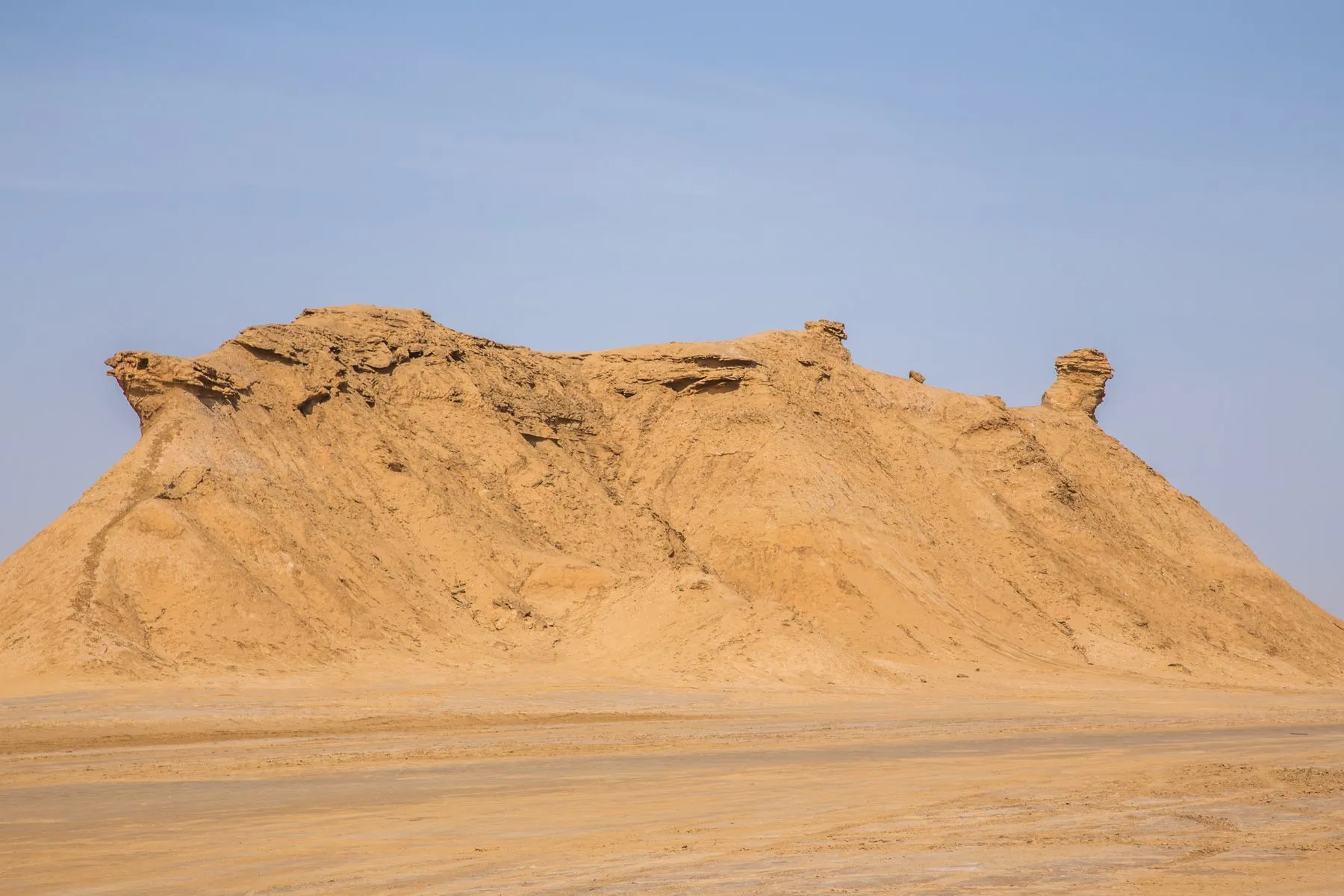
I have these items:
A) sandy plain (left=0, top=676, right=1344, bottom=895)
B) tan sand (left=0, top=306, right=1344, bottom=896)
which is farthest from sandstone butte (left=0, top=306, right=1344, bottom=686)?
sandy plain (left=0, top=676, right=1344, bottom=895)

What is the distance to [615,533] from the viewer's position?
41.9m

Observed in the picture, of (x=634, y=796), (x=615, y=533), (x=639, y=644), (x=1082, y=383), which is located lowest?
(x=634, y=796)

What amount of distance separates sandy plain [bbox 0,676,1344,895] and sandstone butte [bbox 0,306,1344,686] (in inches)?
151

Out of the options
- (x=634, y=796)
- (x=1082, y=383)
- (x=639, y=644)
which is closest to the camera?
(x=634, y=796)

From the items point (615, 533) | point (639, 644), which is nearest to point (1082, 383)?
point (615, 533)

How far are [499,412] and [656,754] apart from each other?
76.4 ft

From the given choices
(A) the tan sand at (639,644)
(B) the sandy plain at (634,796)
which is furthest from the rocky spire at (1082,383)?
(B) the sandy plain at (634,796)

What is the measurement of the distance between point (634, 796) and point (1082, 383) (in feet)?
156

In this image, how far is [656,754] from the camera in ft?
70.6

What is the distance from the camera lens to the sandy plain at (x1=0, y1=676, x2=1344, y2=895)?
1137cm

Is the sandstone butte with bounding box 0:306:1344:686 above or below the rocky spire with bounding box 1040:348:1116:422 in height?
below

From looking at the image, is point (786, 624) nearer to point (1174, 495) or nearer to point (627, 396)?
point (627, 396)

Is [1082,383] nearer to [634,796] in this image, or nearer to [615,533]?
[615,533]

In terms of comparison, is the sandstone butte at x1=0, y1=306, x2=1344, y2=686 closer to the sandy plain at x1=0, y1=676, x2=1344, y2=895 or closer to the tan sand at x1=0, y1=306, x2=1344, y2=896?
the tan sand at x1=0, y1=306, x2=1344, y2=896
